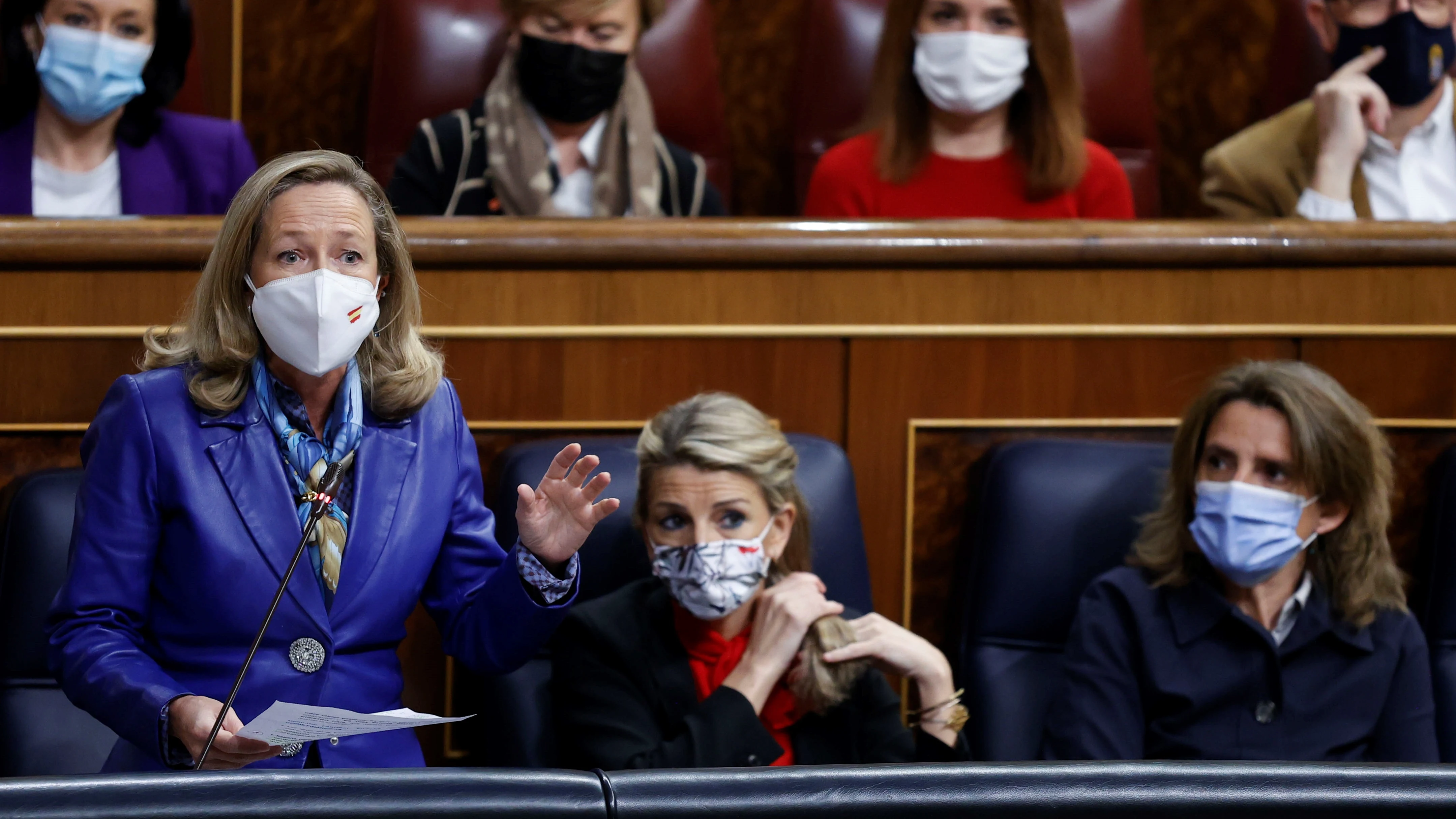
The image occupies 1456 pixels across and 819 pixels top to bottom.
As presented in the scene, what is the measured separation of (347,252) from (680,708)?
51 cm

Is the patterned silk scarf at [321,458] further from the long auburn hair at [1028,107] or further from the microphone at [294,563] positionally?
the long auburn hair at [1028,107]

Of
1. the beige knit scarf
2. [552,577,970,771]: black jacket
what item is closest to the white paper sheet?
[552,577,970,771]: black jacket

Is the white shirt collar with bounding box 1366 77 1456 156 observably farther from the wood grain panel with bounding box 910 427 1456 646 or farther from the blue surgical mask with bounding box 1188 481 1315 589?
the blue surgical mask with bounding box 1188 481 1315 589

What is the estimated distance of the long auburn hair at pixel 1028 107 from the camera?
207 centimetres

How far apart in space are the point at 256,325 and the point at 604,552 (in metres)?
0.45

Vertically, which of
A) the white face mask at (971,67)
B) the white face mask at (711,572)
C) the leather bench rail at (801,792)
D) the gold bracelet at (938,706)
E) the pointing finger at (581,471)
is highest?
the white face mask at (971,67)

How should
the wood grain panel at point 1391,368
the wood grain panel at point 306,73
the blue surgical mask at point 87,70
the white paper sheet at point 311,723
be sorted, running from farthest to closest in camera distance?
the wood grain panel at point 306,73 < the blue surgical mask at point 87,70 < the wood grain panel at point 1391,368 < the white paper sheet at point 311,723

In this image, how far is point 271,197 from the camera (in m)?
1.28

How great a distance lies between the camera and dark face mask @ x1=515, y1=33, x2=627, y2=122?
2035 millimetres

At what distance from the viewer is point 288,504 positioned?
1241mm

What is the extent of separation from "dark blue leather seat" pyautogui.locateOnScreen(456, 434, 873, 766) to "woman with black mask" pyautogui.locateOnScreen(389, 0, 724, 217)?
1.63 ft

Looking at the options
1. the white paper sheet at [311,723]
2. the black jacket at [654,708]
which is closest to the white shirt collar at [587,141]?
the black jacket at [654,708]

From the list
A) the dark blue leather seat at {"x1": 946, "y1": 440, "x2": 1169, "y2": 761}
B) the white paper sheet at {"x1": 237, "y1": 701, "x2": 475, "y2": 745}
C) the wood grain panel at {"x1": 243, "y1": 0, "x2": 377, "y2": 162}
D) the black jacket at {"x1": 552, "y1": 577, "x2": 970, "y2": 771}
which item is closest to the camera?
the white paper sheet at {"x1": 237, "y1": 701, "x2": 475, "y2": 745}

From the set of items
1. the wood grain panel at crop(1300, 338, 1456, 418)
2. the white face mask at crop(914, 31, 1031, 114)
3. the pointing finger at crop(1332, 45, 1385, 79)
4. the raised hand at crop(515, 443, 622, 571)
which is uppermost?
the pointing finger at crop(1332, 45, 1385, 79)
